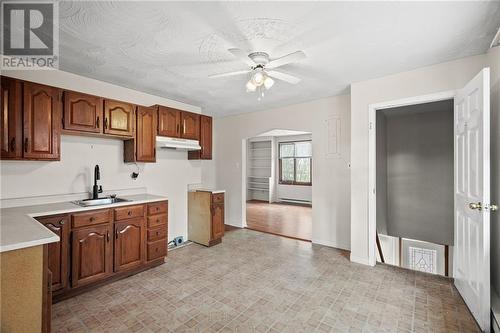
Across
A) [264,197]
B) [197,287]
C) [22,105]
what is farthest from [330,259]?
[264,197]

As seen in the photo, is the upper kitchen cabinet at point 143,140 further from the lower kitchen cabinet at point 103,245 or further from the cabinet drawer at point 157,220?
the cabinet drawer at point 157,220

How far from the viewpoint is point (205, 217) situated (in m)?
3.87

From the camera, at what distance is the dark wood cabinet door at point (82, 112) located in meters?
2.54

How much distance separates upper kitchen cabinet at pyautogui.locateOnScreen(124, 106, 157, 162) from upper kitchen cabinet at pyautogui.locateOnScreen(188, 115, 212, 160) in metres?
0.86

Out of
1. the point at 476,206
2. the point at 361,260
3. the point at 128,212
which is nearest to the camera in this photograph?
the point at 476,206

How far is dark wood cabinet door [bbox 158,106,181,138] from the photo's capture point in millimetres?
3430

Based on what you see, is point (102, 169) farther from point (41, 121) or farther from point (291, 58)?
point (291, 58)

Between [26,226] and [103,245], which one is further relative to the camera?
[103,245]

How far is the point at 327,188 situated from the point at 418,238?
2.83 m

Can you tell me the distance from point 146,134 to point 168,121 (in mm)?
432

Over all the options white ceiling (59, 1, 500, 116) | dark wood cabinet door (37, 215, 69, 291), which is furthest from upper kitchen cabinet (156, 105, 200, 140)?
dark wood cabinet door (37, 215, 69, 291)

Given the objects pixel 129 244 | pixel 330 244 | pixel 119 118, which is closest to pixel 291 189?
pixel 330 244

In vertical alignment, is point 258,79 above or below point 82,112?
above

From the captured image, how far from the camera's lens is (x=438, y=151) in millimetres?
4719
